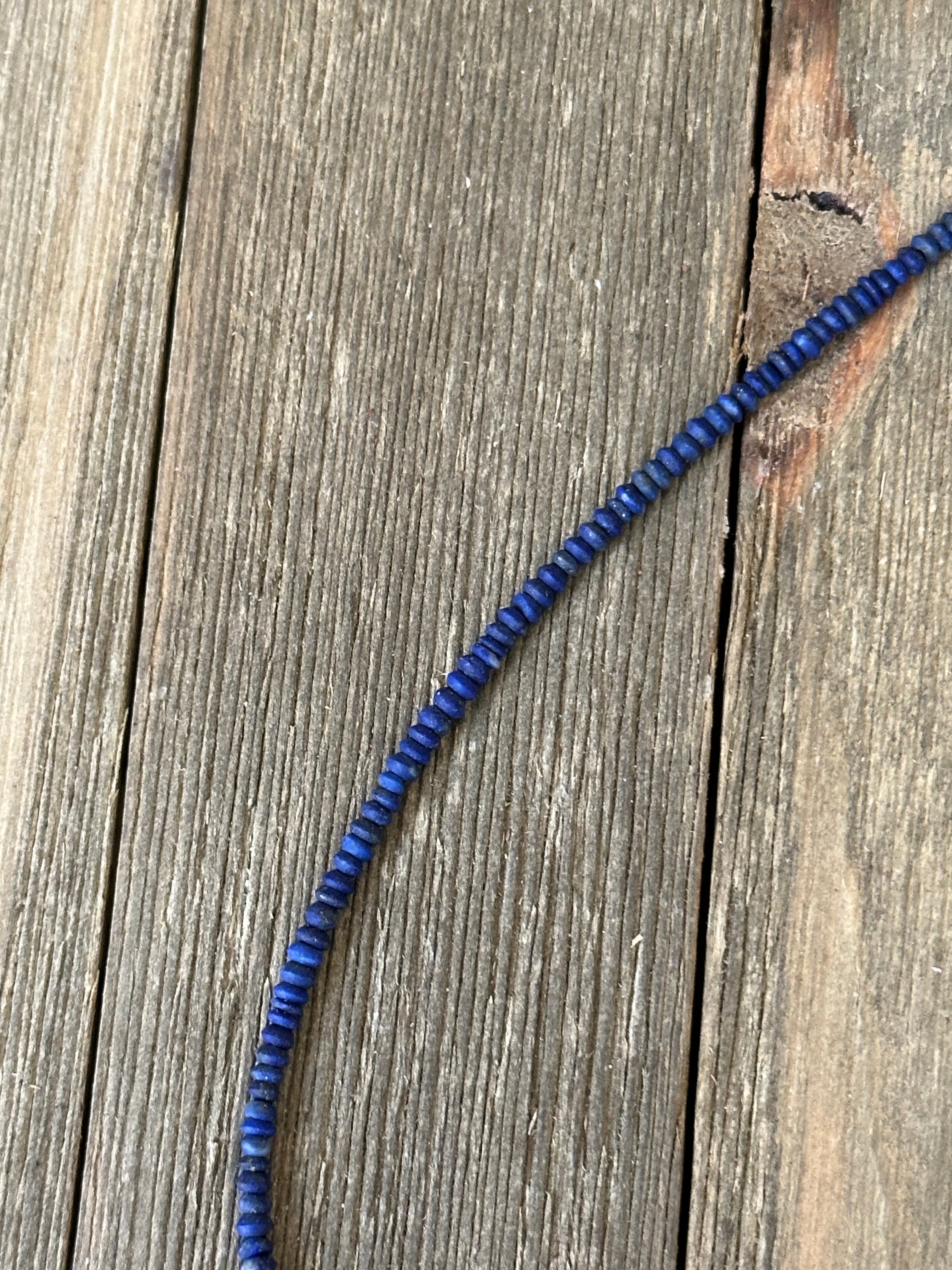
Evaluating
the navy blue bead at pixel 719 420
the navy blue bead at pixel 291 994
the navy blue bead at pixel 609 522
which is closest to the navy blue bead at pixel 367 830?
the navy blue bead at pixel 291 994

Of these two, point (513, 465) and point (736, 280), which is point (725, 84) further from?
point (513, 465)

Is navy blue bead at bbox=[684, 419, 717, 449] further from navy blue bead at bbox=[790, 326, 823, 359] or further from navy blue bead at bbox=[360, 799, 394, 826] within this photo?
navy blue bead at bbox=[360, 799, 394, 826]

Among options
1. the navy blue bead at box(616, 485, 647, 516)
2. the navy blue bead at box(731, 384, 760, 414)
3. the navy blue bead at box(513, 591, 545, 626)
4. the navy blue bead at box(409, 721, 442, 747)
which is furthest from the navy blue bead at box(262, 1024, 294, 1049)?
the navy blue bead at box(731, 384, 760, 414)

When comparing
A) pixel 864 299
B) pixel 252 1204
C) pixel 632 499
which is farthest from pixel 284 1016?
pixel 864 299

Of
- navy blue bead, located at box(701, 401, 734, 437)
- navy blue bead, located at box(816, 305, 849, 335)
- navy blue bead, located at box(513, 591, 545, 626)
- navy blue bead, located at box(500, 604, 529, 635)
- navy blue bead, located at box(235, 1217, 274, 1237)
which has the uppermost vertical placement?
navy blue bead, located at box(816, 305, 849, 335)

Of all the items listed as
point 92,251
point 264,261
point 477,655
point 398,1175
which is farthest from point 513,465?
point 398,1175

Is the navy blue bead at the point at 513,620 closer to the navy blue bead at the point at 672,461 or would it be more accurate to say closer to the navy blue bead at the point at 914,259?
the navy blue bead at the point at 672,461
